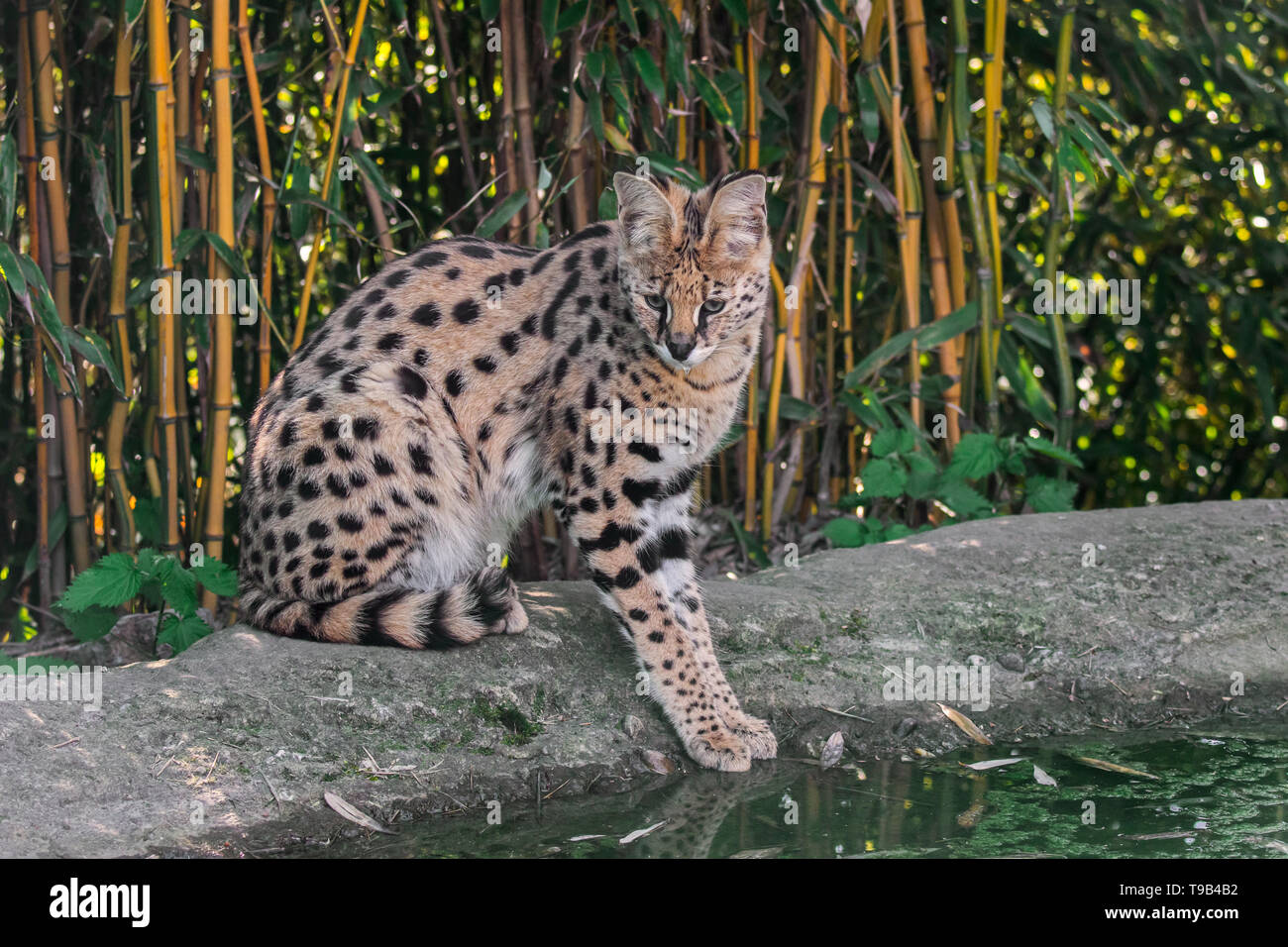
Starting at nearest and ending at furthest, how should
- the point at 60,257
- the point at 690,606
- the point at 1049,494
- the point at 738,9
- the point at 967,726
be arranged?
1. the point at 967,726
2. the point at 690,606
3. the point at 738,9
4. the point at 60,257
5. the point at 1049,494

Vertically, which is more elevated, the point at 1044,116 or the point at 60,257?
the point at 1044,116

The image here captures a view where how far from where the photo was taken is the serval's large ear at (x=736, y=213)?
4102mm

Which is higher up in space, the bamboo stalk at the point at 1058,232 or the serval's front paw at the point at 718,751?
the bamboo stalk at the point at 1058,232

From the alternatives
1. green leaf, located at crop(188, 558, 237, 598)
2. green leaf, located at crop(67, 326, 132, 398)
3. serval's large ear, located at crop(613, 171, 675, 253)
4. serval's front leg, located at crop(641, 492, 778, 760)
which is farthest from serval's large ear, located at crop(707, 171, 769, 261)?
green leaf, located at crop(67, 326, 132, 398)

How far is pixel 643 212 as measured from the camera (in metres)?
4.13

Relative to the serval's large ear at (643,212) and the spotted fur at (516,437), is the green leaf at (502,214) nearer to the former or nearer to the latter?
the spotted fur at (516,437)

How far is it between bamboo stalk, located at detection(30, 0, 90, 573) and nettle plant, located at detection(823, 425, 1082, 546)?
307 centimetres

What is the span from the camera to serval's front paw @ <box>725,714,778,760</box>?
4016 millimetres

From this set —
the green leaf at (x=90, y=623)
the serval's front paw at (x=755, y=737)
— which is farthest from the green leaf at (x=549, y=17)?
the green leaf at (x=90, y=623)

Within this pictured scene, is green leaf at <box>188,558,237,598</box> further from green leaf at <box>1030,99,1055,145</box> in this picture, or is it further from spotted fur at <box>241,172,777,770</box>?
green leaf at <box>1030,99,1055,145</box>

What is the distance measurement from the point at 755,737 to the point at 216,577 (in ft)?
6.57

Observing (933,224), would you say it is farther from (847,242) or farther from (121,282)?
(121,282)

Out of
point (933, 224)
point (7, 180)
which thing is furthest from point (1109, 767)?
point (7, 180)

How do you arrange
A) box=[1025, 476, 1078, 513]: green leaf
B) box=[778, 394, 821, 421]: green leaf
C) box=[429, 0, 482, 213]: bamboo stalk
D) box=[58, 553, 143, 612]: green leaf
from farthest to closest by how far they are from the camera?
box=[1025, 476, 1078, 513]: green leaf → box=[778, 394, 821, 421]: green leaf → box=[429, 0, 482, 213]: bamboo stalk → box=[58, 553, 143, 612]: green leaf
